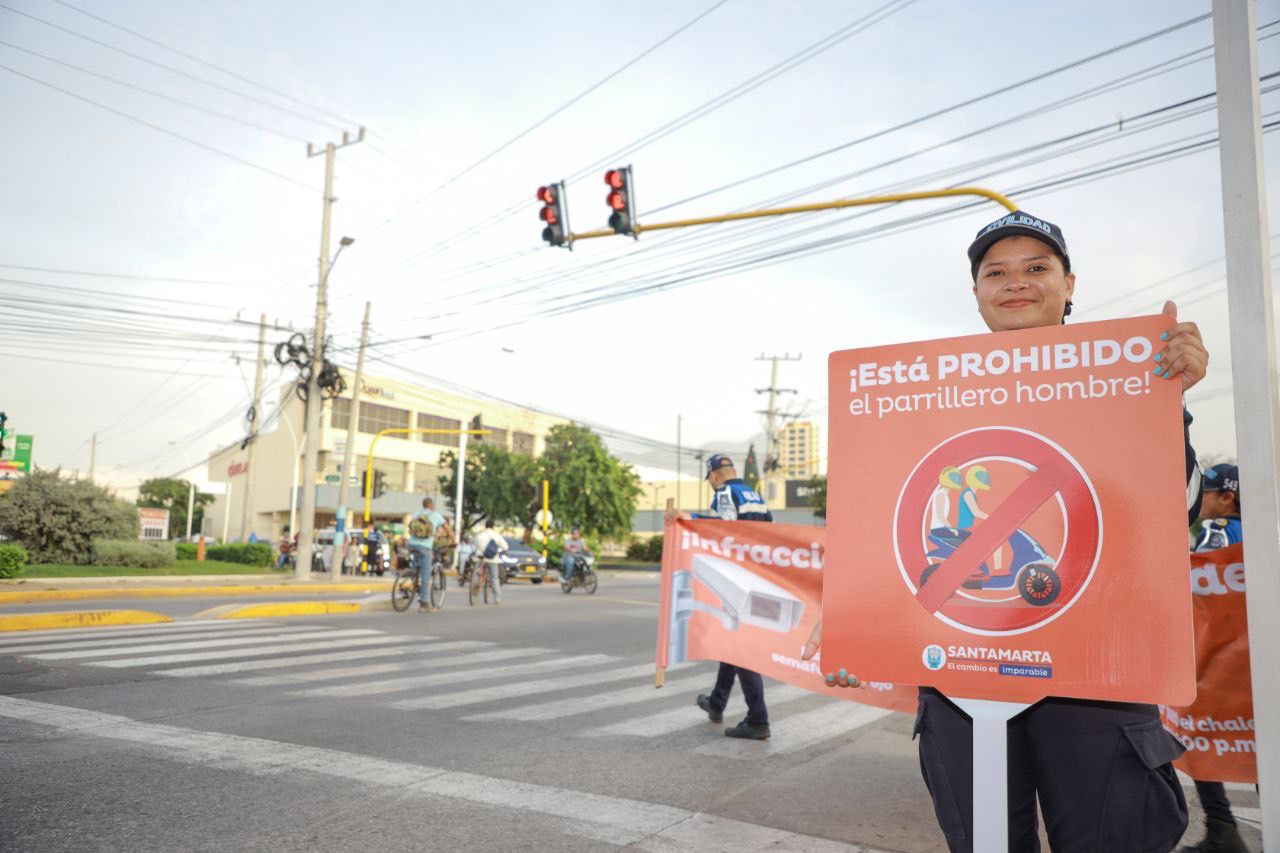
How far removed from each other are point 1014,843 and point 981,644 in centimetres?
49

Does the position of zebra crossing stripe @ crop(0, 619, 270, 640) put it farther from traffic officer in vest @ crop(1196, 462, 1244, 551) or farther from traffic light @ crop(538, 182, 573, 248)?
traffic officer in vest @ crop(1196, 462, 1244, 551)

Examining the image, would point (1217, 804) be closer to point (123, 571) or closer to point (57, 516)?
point (123, 571)

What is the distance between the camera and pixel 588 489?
54594mm

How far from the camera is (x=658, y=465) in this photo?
75.1 m

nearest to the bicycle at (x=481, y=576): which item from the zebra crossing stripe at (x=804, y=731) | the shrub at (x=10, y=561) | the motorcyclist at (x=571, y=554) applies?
the motorcyclist at (x=571, y=554)

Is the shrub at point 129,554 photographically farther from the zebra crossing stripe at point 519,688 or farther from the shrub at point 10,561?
the zebra crossing stripe at point 519,688

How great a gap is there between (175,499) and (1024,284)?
108056mm

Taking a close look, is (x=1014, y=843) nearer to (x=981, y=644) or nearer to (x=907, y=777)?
(x=981, y=644)

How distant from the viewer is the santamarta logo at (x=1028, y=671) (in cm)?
203

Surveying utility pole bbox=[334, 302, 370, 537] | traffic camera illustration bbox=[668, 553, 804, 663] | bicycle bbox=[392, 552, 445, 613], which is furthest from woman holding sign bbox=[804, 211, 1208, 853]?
utility pole bbox=[334, 302, 370, 537]

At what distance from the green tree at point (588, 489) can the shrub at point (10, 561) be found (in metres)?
37.9

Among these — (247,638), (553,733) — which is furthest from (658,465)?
(553,733)

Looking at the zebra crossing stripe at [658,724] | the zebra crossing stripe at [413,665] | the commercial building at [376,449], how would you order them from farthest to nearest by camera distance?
the commercial building at [376,449], the zebra crossing stripe at [413,665], the zebra crossing stripe at [658,724]

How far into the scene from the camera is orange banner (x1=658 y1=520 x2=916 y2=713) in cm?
574
